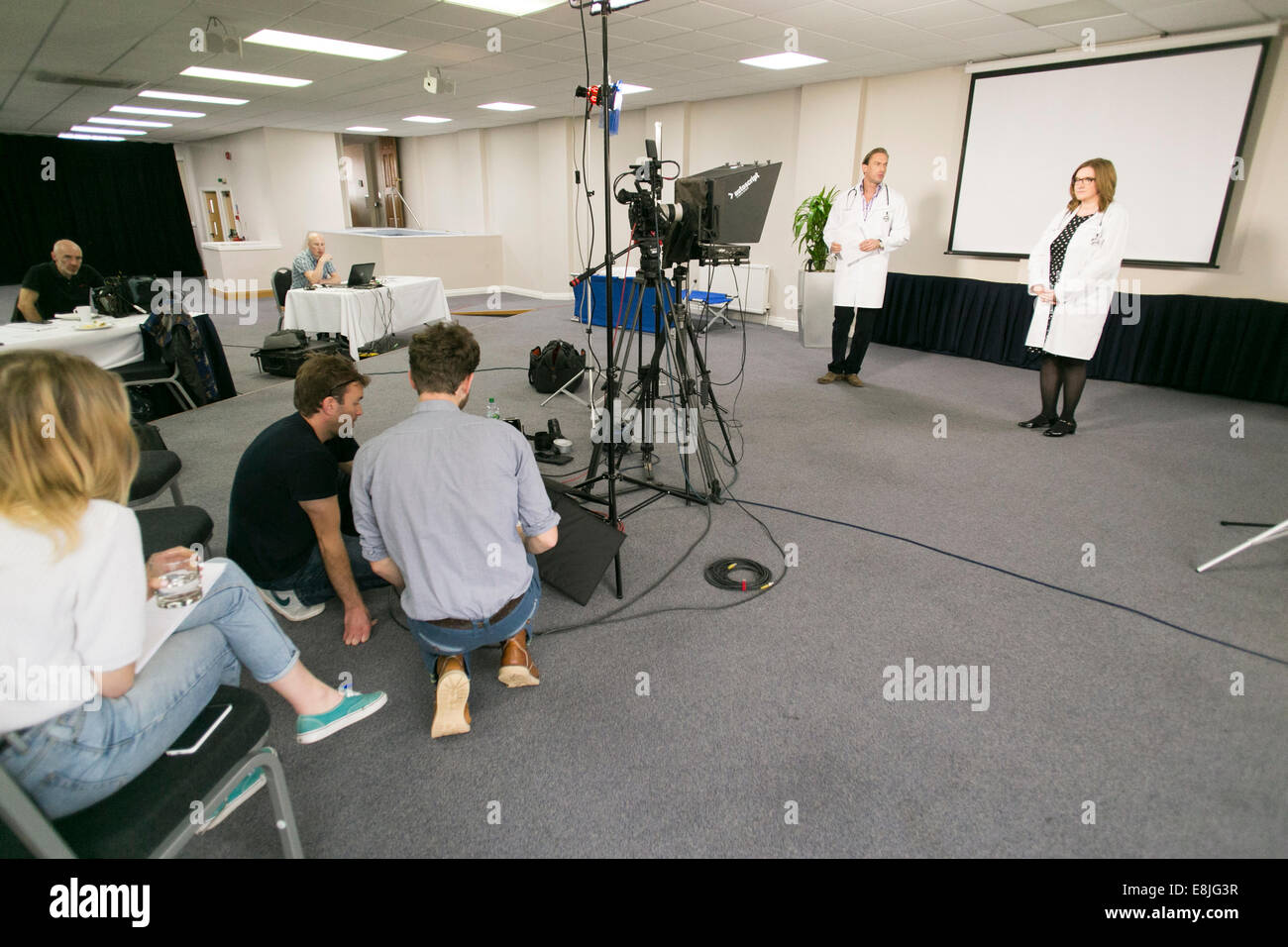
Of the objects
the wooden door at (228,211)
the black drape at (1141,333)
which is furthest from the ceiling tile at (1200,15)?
the wooden door at (228,211)

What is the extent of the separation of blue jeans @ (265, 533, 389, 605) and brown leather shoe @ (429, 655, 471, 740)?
61 centimetres

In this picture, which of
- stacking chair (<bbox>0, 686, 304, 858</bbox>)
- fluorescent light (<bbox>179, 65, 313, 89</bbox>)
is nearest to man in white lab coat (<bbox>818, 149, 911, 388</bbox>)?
stacking chair (<bbox>0, 686, 304, 858</bbox>)

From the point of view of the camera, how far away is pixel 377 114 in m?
9.47

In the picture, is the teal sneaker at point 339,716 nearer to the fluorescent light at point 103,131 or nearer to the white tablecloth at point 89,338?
the white tablecloth at point 89,338

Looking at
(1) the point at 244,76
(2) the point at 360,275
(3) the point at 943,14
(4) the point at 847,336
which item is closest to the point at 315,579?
(4) the point at 847,336

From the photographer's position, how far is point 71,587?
1003 millimetres

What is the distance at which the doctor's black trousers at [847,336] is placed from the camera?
5281 millimetres

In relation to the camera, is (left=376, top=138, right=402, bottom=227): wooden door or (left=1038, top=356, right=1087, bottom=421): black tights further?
(left=376, top=138, right=402, bottom=227): wooden door

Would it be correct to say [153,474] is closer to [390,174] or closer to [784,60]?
[784,60]

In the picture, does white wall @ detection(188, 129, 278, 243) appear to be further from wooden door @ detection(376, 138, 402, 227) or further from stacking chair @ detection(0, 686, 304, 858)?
stacking chair @ detection(0, 686, 304, 858)

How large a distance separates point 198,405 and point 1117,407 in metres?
6.58

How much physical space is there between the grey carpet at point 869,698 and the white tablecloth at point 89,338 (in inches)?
39.9

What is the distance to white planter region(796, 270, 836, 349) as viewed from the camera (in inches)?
217
